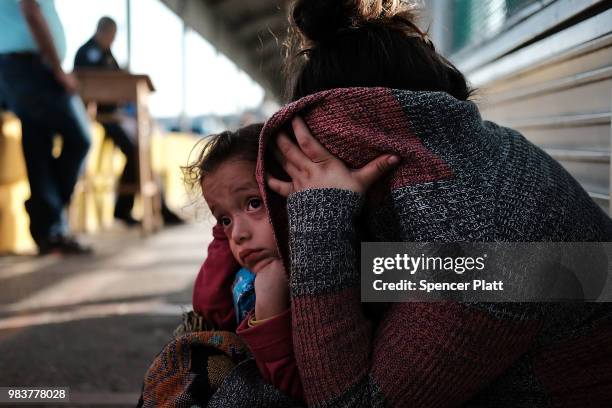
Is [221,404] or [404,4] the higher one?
[404,4]

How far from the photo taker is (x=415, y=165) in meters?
0.72

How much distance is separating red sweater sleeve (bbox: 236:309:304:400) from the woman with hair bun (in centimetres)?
5

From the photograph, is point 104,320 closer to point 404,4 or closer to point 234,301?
point 234,301

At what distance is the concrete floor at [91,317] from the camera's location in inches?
51.7

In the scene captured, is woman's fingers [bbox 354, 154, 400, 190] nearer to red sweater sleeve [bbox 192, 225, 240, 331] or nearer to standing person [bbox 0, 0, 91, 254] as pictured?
red sweater sleeve [bbox 192, 225, 240, 331]

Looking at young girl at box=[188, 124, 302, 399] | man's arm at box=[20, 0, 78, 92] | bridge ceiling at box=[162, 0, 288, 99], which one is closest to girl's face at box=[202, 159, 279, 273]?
young girl at box=[188, 124, 302, 399]

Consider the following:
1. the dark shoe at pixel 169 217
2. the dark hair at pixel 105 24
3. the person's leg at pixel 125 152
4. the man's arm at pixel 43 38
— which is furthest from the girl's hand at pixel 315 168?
the dark shoe at pixel 169 217

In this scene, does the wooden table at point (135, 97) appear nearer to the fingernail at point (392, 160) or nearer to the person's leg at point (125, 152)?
the person's leg at point (125, 152)

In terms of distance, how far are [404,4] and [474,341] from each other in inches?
23.3

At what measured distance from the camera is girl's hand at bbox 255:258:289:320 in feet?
2.64

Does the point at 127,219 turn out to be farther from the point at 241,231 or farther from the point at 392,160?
the point at 392,160

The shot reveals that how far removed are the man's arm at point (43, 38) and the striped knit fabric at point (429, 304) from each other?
237 centimetres

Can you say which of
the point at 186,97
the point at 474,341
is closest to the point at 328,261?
the point at 474,341

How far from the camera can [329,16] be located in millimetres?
846
